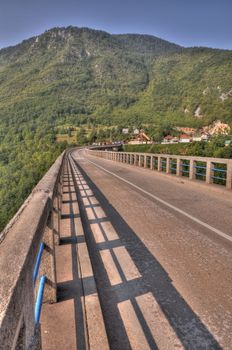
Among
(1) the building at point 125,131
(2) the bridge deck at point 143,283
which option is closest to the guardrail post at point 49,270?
(2) the bridge deck at point 143,283

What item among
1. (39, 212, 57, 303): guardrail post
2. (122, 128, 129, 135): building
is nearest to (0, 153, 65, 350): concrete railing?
(39, 212, 57, 303): guardrail post

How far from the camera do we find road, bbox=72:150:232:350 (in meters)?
3.47

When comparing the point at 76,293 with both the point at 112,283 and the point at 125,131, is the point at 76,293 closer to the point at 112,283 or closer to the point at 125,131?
the point at 112,283

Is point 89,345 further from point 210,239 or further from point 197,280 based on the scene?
point 210,239

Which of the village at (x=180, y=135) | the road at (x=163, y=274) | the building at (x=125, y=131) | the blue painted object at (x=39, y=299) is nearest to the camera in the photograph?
the blue painted object at (x=39, y=299)

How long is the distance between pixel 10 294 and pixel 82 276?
3218 mm

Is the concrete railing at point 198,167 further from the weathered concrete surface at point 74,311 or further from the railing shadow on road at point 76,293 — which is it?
the weathered concrete surface at point 74,311

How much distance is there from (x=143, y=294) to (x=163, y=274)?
0.72 m

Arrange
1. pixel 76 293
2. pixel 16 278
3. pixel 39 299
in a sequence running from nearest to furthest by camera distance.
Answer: pixel 16 278
pixel 39 299
pixel 76 293

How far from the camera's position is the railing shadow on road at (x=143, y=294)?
3369 mm

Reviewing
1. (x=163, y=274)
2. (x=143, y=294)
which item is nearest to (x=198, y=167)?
(x=163, y=274)

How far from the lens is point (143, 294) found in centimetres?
432

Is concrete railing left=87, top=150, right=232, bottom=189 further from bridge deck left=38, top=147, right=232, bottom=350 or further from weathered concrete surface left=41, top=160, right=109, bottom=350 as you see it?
weathered concrete surface left=41, top=160, right=109, bottom=350

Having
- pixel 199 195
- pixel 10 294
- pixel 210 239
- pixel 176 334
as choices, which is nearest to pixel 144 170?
pixel 199 195
